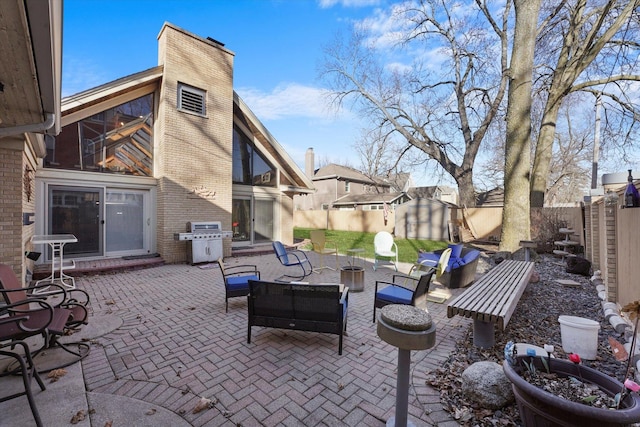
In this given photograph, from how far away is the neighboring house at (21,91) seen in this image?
1989 millimetres

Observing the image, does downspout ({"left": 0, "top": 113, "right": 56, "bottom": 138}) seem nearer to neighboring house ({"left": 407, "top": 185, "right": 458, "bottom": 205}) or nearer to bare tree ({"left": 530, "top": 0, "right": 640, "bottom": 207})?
bare tree ({"left": 530, "top": 0, "right": 640, "bottom": 207})

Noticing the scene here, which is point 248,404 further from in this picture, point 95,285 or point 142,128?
point 142,128

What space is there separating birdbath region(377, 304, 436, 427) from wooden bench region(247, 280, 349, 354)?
1.25 m

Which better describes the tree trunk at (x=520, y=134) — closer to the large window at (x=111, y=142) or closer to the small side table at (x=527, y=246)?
the small side table at (x=527, y=246)

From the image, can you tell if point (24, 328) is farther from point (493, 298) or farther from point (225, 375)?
point (493, 298)

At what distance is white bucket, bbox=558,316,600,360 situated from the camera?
324 centimetres

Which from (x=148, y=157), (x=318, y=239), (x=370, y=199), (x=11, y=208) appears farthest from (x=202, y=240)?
(x=370, y=199)

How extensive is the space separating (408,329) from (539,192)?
1394cm

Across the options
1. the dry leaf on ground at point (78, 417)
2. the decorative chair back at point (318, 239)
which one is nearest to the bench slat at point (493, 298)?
the dry leaf on ground at point (78, 417)

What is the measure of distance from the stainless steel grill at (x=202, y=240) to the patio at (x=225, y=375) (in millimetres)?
4030

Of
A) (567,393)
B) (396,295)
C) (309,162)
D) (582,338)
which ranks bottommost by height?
(582,338)

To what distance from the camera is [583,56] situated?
996cm

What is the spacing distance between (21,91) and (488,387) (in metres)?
Answer: 5.82

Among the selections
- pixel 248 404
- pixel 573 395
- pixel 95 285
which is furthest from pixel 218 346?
pixel 95 285
